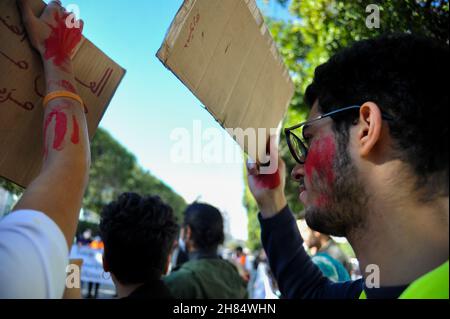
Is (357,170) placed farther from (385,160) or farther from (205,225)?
(205,225)

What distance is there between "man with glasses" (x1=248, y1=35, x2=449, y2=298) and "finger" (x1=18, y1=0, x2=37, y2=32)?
100cm

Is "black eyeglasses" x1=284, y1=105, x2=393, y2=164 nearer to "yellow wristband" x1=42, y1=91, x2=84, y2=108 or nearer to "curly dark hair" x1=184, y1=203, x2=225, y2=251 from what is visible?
"yellow wristband" x1=42, y1=91, x2=84, y2=108

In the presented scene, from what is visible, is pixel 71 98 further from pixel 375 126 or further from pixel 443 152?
pixel 443 152

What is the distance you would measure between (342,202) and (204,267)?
6.11 feet

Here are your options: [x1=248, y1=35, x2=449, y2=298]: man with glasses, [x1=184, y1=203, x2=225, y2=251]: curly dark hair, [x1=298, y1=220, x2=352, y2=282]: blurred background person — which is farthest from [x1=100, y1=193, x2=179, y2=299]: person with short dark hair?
[x1=298, y1=220, x2=352, y2=282]: blurred background person

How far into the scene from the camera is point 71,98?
1.28 m

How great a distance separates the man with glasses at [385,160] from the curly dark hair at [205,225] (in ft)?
6.16

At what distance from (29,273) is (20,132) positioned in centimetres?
68

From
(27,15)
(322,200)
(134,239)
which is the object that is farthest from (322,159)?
(134,239)

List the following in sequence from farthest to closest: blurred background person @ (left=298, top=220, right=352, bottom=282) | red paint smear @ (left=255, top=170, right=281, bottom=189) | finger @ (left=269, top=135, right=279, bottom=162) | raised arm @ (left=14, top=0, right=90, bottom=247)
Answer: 1. blurred background person @ (left=298, top=220, right=352, bottom=282)
2. red paint smear @ (left=255, top=170, right=281, bottom=189)
3. finger @ (left=269, top=135, right=279, bottom=162)
4. raised arm @ (left=14, top=0, right=90, bottom=247)

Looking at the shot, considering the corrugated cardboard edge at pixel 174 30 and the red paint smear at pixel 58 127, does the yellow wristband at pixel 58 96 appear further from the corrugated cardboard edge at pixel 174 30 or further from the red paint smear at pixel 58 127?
the corrugated cardboard edge at pixel 174 30

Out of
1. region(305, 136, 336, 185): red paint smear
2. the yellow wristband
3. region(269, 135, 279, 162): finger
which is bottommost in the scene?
the yellow wristband

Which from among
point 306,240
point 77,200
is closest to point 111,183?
point 306,240

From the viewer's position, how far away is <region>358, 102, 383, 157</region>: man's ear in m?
1.13
